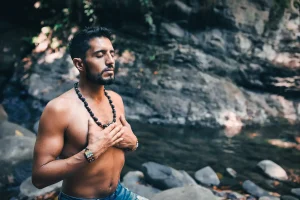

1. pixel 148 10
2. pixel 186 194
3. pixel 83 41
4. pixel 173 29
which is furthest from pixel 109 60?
pixel 148 10

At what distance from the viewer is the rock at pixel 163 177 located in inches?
208

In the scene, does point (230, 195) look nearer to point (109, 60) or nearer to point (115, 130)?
point (115, 130)

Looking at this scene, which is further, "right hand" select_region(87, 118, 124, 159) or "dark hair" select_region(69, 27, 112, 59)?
"dark hair" select_region(69, 27, 112, 59)

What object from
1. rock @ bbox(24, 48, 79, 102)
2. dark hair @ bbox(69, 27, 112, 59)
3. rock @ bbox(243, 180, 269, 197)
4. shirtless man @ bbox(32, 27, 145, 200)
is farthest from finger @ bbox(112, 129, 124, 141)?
rock @ bbox(24, 48, 79, 102)

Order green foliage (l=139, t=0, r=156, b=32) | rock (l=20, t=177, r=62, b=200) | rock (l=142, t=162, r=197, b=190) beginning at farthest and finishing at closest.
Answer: green foliage (l=139, t=0, r=156, b=32), rock (l=142, t=162, r=197, b=190), rock (l=20, t=177, r=62, b=200)

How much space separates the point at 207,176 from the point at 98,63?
461cm

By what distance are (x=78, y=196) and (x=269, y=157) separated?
20.8 ft

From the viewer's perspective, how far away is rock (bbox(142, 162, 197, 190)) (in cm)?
529

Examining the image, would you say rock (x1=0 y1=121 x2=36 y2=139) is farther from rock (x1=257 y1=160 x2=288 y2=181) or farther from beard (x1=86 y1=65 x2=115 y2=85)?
rock (x1=257 y1=160 x2=288 y2=181)

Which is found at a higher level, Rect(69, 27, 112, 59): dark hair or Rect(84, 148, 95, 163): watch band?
Rect(69, 27, 112, 59): dark hair

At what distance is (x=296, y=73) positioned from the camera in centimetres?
1090

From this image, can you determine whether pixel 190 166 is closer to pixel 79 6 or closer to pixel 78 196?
pixel 78 196

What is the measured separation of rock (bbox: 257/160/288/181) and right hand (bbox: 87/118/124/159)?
526 cm

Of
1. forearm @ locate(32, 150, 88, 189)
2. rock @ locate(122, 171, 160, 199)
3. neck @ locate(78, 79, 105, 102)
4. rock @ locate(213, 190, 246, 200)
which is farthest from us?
rock @ locate(213, 190, 246, 200)
